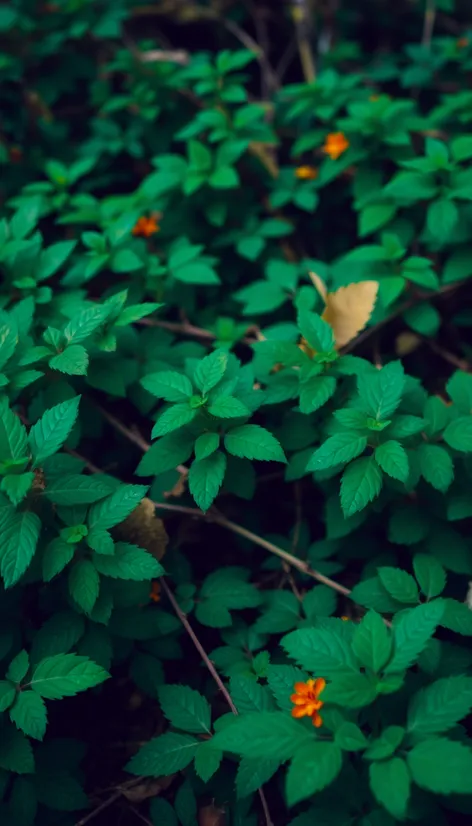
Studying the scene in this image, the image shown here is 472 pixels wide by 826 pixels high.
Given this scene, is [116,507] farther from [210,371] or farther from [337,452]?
[337,452]

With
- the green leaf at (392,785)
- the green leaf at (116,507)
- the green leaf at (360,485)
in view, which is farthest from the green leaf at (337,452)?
the green leaf at (392,785)

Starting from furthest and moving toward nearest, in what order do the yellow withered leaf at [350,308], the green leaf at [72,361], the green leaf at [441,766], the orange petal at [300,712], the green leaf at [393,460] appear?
the yellow withered leaf at [350,308]
the green leaf at [72,361]
the green leaf at [393,460]
the orange petal at [300,712]
the green leaf at [441,766]

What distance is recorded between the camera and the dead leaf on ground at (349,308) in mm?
2141

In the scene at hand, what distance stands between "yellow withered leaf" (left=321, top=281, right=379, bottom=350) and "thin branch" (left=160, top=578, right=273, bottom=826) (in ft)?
3.18

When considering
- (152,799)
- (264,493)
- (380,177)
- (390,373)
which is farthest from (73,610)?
(380,177)

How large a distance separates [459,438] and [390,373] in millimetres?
248

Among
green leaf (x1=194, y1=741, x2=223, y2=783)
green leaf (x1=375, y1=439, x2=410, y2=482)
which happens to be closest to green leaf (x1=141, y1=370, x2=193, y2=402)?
green leaf (x1=375, y1=439, x2=410, y2=482)

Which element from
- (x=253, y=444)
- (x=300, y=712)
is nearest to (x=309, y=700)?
(x=300, y=712)

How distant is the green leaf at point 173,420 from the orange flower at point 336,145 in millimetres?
1414

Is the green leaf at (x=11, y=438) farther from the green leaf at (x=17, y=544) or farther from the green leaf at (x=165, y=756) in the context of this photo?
the green leaf at (x=165, y=756)

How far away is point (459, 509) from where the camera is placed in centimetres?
180

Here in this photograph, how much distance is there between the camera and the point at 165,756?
5.41 ft

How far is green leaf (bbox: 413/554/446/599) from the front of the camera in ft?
5.58

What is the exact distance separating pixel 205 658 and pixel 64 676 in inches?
17.1
